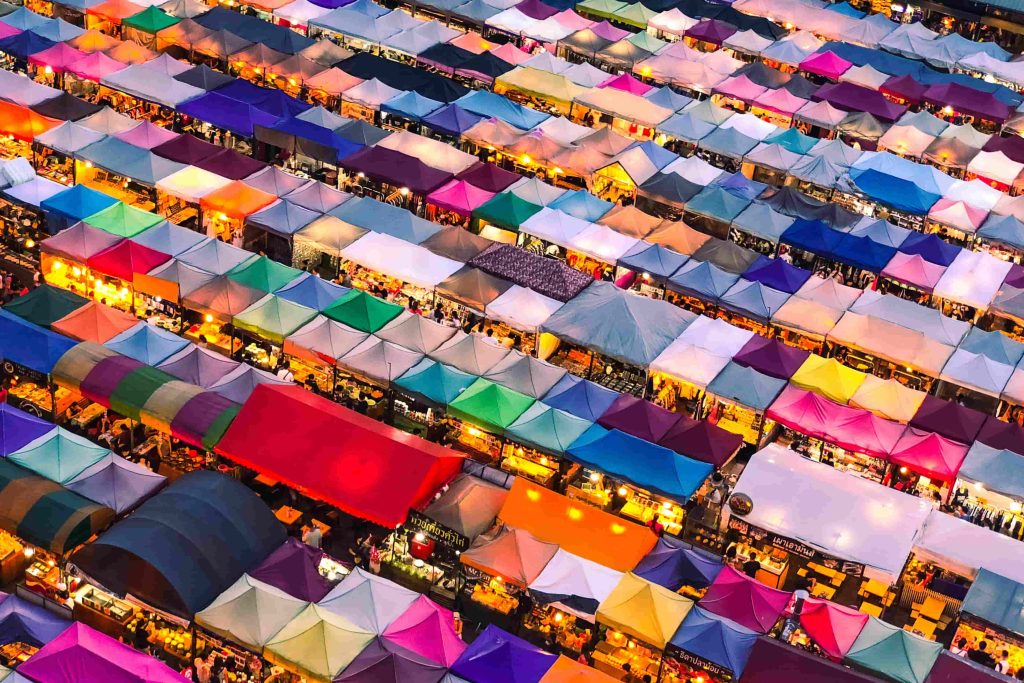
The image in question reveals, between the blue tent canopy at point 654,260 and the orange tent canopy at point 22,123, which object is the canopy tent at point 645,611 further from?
the orange tent canopy at point 22,123

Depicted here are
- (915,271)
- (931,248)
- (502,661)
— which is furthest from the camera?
(931,248)

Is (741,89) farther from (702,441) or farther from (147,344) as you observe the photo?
(147,344)

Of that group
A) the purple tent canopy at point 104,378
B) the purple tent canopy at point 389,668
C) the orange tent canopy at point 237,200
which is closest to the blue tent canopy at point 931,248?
the orange tent canopy at point 237,200

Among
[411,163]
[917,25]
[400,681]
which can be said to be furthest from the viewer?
[917,25]

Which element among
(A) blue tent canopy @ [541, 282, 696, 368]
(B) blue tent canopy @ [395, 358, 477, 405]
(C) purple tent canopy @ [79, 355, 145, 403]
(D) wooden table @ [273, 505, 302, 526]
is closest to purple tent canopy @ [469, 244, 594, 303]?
(A) blue tent canopy @ [541, 282, 696, 368]

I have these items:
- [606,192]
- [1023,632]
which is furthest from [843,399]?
[606,192]

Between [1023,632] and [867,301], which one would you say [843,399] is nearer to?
[867,301]

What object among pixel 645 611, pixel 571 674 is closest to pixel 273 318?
pixel 645 611
